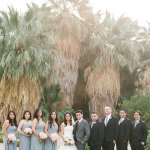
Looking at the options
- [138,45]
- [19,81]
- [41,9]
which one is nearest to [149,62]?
[138,45]

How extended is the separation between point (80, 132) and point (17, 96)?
12243mm

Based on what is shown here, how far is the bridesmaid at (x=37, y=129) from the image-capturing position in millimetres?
17141

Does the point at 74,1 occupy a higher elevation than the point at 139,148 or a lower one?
higher

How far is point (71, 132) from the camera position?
16703mm

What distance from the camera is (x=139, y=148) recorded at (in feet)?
58.9

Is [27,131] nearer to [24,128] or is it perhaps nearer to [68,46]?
[24,128]

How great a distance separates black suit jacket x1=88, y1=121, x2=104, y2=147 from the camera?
16906 millimetres

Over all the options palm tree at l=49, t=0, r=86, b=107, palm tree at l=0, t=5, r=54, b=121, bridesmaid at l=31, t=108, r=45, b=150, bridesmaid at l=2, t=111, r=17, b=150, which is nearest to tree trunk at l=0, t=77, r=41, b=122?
palm tree at l=0, t=5, r=54, b=121

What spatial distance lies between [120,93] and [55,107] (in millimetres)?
5725

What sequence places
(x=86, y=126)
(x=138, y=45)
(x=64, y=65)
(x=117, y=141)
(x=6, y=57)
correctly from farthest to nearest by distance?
1. (x=138, y=45)
2. (x=64, y=65)
3. (x=6, y=57)
4. (x=117, y=141)
5. (x=86, y=126)

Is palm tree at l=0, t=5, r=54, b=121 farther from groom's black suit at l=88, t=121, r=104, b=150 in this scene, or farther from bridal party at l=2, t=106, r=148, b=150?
groom's black suit at l=88, t=121, r=104, b=150

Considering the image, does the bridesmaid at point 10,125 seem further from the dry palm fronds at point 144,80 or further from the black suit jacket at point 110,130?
the dry palm fronds at point 144,80

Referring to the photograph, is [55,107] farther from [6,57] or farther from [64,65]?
[6,57]

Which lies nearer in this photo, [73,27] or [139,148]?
[139,148]
